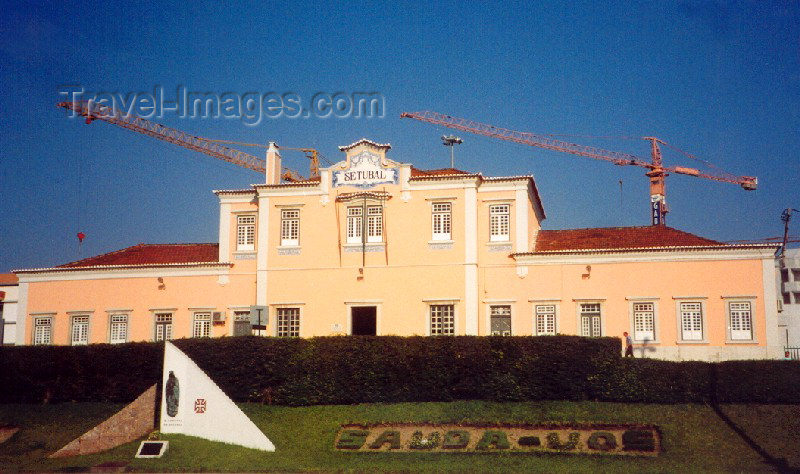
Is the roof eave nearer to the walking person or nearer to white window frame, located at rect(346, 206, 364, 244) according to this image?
the walking person

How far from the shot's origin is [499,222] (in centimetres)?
3612

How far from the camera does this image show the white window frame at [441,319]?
35250 millimetres

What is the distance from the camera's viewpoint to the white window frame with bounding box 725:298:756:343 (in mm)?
32906

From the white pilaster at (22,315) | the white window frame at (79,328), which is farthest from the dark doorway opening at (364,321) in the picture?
the white pilaster at (22,315)

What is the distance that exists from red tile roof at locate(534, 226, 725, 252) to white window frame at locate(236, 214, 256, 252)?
13.9m

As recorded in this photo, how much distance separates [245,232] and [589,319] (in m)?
17.1

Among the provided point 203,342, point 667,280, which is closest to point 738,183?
point 667,280

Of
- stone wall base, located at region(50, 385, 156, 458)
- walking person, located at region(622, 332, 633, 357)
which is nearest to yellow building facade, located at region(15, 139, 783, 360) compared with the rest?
walking person, located at region(622, 332, 633, 357)

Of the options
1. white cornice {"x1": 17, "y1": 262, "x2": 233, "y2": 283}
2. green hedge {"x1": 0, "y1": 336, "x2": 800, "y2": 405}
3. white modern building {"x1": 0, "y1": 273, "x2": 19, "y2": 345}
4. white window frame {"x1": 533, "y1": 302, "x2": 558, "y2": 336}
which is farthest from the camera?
white modern building {"x1": 0, "y1": 273, "x2": 19, "y2": 345}

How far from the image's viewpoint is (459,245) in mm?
35688

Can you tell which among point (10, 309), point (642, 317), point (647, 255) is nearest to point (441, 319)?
point (642, 317)

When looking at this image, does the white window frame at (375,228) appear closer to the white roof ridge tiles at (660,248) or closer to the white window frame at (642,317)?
the white roof ridge tiles at (660,248)

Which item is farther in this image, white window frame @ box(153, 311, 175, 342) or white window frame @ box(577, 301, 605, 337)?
white window frame @ box(153, 311, 175, 342)

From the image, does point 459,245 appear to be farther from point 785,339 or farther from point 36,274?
point 785,339
